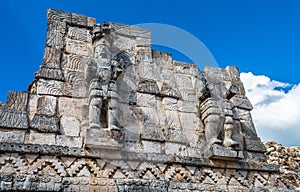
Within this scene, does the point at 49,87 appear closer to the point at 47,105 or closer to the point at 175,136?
the point at 47,105

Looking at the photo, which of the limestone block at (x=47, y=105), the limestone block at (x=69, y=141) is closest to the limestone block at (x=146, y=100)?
the limestone block at (x=69, y=141)

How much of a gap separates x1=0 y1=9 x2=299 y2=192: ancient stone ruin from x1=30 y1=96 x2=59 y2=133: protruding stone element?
0.7 inches

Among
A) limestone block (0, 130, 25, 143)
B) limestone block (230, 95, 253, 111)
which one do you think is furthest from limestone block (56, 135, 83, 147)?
limestone block (230, 95, 253, 111)

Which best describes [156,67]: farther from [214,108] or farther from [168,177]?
[168,177]

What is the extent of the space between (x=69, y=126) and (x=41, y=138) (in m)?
0.60

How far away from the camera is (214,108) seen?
7965 millimetres

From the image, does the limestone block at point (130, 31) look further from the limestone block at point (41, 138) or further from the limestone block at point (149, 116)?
the limestone block at point (41, 138)

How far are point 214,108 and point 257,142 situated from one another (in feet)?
4.89

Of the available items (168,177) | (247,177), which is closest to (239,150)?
(247,177)

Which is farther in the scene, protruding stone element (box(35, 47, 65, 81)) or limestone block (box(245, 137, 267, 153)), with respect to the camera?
limestone block (box(245, 137, 267, 153))

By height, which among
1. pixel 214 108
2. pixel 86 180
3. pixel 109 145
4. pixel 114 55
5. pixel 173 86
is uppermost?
pixel 114 55

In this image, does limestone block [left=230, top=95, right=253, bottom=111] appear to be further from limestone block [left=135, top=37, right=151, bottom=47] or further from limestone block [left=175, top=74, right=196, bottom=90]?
limestone block [left=135, top=37, right=151, bottom=47]

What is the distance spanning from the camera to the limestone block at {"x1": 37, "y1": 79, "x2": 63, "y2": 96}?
698 cm

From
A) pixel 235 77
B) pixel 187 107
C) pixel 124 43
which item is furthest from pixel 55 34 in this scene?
pixel 235 77
